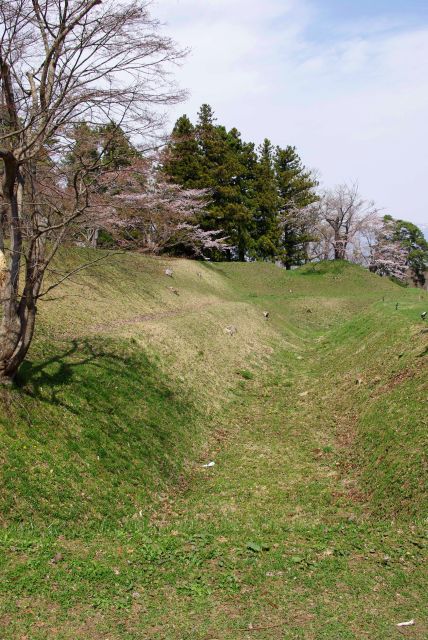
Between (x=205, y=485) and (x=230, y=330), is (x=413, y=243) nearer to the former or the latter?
(x=230, y=330)

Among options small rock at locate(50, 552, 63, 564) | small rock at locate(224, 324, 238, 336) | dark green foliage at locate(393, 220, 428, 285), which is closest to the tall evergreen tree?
dark green foliage at locate(393, 220, 428, 285)

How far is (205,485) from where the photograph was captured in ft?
32.9

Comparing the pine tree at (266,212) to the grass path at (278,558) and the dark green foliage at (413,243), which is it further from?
the grass path at (278,558)

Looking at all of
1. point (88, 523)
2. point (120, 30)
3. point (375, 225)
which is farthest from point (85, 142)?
point (375, 225)

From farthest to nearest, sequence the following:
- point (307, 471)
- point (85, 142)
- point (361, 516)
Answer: point (307, 471) → point (85, 142) → point (361, 516)

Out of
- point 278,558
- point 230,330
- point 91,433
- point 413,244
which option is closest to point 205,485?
point 91,433

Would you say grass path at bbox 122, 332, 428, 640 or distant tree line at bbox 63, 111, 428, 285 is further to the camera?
distant tree line at bbox 63, 111, 428, 285

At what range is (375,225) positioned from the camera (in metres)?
47.9

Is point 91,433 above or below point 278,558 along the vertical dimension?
above

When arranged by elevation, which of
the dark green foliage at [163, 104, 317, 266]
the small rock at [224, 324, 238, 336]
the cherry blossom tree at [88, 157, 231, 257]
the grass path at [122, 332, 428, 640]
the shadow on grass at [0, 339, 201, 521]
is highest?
the dark green foliage at [163, 104, 317, 266]

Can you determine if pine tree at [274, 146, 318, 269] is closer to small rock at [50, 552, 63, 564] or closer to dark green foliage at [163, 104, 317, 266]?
dark green foliage at [163, 104, 317, 266]

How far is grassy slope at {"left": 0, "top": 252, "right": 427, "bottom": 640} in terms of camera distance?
18.6 feet

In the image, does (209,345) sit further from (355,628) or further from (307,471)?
Answer: (355,628)

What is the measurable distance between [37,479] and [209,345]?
10.4 m
